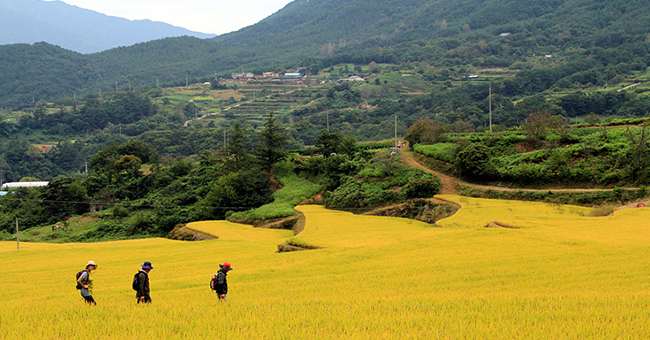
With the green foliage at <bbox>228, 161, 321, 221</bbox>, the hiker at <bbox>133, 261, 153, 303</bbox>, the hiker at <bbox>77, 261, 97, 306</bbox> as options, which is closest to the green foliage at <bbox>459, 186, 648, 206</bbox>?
the green foliage at <bbox>228, 161, 321, 221</bbox>

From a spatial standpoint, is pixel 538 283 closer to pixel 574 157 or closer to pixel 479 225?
pixel 479 225

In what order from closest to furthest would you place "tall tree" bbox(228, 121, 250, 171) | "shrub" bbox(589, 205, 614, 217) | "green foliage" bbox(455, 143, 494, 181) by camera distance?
"shrub" bbox(589, 205, 614, 217) < "green foliage" bbox(455, 143, 494, 181) < "tall tree" bbox(228, 121, 250, 171)

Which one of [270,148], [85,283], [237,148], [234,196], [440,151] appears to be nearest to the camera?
[85,283]

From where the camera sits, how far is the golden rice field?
23.2 feet

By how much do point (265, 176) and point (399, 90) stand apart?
90.2m

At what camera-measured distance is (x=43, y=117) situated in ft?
387

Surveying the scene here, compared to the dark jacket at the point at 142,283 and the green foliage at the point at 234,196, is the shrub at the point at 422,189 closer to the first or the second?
the green foliage at the point at 234,196

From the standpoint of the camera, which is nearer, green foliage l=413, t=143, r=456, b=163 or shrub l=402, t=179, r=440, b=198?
shrub l=402, t=179, r=440, b=198

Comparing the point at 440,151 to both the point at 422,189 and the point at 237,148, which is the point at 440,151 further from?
the point at 237,148

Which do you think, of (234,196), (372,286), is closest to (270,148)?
(234,196)

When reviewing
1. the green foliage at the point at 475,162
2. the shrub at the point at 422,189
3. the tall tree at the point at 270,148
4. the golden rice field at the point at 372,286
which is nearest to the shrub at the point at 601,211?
the golden rice field at the point at 372,286

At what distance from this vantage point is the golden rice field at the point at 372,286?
23.2ft

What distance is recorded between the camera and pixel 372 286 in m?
11.3

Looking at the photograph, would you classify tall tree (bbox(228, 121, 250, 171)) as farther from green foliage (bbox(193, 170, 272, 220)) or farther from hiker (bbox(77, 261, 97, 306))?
hiker (bbox(77, 261, 97, 306))
